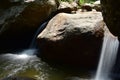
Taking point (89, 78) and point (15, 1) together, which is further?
point (15, 1)

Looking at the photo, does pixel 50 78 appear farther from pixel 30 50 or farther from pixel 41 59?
pixel 30 50

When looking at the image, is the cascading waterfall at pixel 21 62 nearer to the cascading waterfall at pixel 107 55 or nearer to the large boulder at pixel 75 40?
the large boulder at pixel 75 40

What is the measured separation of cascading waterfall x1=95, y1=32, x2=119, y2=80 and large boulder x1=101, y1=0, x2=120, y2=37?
2465mm

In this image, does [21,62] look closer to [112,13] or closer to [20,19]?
[20,19]

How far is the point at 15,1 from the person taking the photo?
9.97 metres

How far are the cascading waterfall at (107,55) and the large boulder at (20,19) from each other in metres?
3.36

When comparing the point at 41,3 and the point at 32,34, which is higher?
the point at 41,3

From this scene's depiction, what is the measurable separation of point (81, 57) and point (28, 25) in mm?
3217

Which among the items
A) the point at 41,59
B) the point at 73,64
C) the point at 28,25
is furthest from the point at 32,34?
the point at 73,64

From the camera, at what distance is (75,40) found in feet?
24.3

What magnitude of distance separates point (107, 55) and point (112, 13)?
2.87m

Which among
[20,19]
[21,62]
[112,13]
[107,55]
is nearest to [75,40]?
[107,55]

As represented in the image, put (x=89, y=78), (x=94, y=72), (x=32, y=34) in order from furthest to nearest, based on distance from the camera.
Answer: (x=32, y=34), (x=94, y=72), (x=89, y=78)

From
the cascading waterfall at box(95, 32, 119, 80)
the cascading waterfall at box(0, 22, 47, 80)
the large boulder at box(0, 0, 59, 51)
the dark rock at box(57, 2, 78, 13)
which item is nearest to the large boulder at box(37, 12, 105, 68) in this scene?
the cascading waterfall at box(95, 32, 119, 80)
